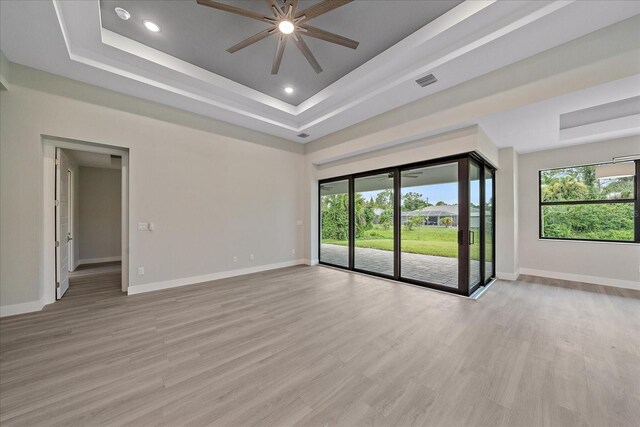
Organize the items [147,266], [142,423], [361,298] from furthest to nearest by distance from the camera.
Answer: [147,266] → [361,298] → [142,423]

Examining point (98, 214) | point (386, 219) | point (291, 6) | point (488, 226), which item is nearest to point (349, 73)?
point (291, 6)

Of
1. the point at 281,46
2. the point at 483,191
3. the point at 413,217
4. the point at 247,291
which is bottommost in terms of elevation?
the point at 247,291

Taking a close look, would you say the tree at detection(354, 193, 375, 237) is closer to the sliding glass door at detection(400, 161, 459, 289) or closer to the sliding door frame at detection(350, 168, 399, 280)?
the sliding door frame at detection(350, 168, 399, 280)

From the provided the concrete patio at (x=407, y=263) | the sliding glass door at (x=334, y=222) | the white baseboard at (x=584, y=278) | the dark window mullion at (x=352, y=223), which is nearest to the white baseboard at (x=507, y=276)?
the white baseboard at (x=584, y=278)

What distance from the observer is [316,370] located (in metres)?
1.96

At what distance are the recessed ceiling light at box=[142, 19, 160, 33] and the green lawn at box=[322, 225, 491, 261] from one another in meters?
4.91

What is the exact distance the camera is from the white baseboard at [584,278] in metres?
4.11

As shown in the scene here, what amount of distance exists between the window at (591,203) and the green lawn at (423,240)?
→ 1.80m

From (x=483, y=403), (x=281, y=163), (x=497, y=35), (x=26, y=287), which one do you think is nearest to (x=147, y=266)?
(x=26, y=287)

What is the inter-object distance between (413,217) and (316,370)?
11.5ft

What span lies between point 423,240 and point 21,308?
638cm

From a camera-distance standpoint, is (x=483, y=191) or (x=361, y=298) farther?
(x=483, y=191)

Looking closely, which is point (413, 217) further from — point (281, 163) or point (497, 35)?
point (281, 163)

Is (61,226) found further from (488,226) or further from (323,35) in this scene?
(488,226)
